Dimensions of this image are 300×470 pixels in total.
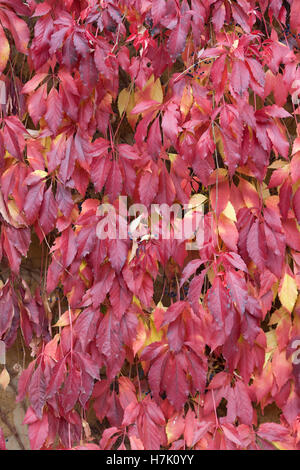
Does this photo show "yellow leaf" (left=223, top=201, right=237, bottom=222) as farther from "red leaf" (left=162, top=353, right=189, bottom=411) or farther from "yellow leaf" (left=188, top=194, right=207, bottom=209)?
"red leaf" (left=162, top=353, right=189, bottom=411)

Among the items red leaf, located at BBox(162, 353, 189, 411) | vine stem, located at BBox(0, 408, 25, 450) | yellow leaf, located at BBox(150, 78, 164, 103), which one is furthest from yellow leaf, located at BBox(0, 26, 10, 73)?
vine stem, located at BBox(0, 408, 25, 450)

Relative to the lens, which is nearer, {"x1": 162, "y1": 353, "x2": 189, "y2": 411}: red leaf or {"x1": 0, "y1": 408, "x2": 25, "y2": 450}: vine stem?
{"x1": 162, "y1": 353, "x2": 189, "y2": 411}: red leaf

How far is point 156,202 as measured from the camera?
1298 mm

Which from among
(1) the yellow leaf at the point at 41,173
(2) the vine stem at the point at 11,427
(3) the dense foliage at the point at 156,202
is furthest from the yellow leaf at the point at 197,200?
(2) the vine stem at the point at 11,427

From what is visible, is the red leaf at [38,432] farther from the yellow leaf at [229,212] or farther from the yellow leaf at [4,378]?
the yellow leaf at [229,212]

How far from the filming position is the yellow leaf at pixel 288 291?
4.33 ft

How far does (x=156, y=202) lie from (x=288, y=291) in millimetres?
408

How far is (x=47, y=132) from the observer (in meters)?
1.32

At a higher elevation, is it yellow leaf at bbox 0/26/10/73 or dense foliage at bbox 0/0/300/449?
yellow leaf at bbox 0/26/10/73

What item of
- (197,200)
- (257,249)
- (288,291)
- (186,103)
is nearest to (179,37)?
(186,103)

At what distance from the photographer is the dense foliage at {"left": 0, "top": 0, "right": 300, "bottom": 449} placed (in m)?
1.23

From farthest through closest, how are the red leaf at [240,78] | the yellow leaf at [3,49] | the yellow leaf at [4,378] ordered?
the yellow leaf at [4,378], the yellow leaf at [3,49], the red leaf at [240,78]

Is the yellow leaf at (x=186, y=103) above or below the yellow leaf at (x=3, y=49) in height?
below
